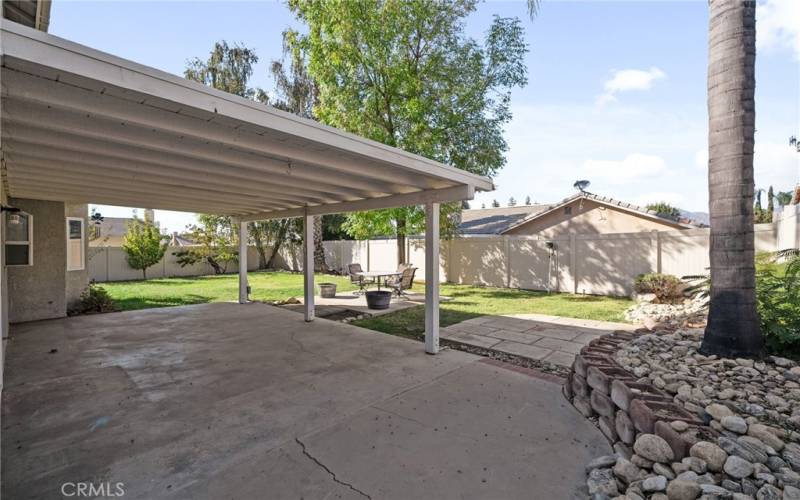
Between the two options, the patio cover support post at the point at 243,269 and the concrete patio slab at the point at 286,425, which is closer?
the concrete patio slab at the point at 286,425

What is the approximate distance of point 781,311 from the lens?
11.6ft

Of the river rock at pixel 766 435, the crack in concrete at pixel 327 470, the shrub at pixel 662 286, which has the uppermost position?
the shrub at pixel 662 286

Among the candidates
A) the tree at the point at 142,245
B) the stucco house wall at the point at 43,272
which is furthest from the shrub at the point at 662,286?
the tree at the point at 142,245

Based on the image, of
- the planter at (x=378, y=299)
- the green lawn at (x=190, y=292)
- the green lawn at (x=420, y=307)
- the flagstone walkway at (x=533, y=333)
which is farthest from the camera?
the green lawn at (x=190, y=292)

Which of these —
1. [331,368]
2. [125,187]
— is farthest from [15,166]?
[331,368]

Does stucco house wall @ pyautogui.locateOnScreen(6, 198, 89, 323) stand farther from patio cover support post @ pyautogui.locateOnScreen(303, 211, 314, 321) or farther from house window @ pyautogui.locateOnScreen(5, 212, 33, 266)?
patio cover support post @ pyautogui.locateOnScreen(303, 211, 314, 321)

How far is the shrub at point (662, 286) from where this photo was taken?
8648 mm

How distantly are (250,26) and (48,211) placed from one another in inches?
231

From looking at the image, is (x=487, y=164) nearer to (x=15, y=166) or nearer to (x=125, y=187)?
(x=125, y=187)

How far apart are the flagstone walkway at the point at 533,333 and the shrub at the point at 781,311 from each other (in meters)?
2.06

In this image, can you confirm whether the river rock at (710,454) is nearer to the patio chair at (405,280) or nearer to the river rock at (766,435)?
the river rock at (766,435)

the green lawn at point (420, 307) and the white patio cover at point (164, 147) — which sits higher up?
the white patio cover at point (164, 147)

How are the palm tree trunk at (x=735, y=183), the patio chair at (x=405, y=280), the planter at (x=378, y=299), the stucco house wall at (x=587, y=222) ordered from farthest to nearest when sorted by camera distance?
the stucco house wall at (x=587, y=222) → the patio chair at (x=405, y=280) → the planter at (x=378, y=299) → the palm tree trunk at (x=735, y=183)

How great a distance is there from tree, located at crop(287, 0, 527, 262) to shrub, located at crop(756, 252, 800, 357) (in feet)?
29.9
